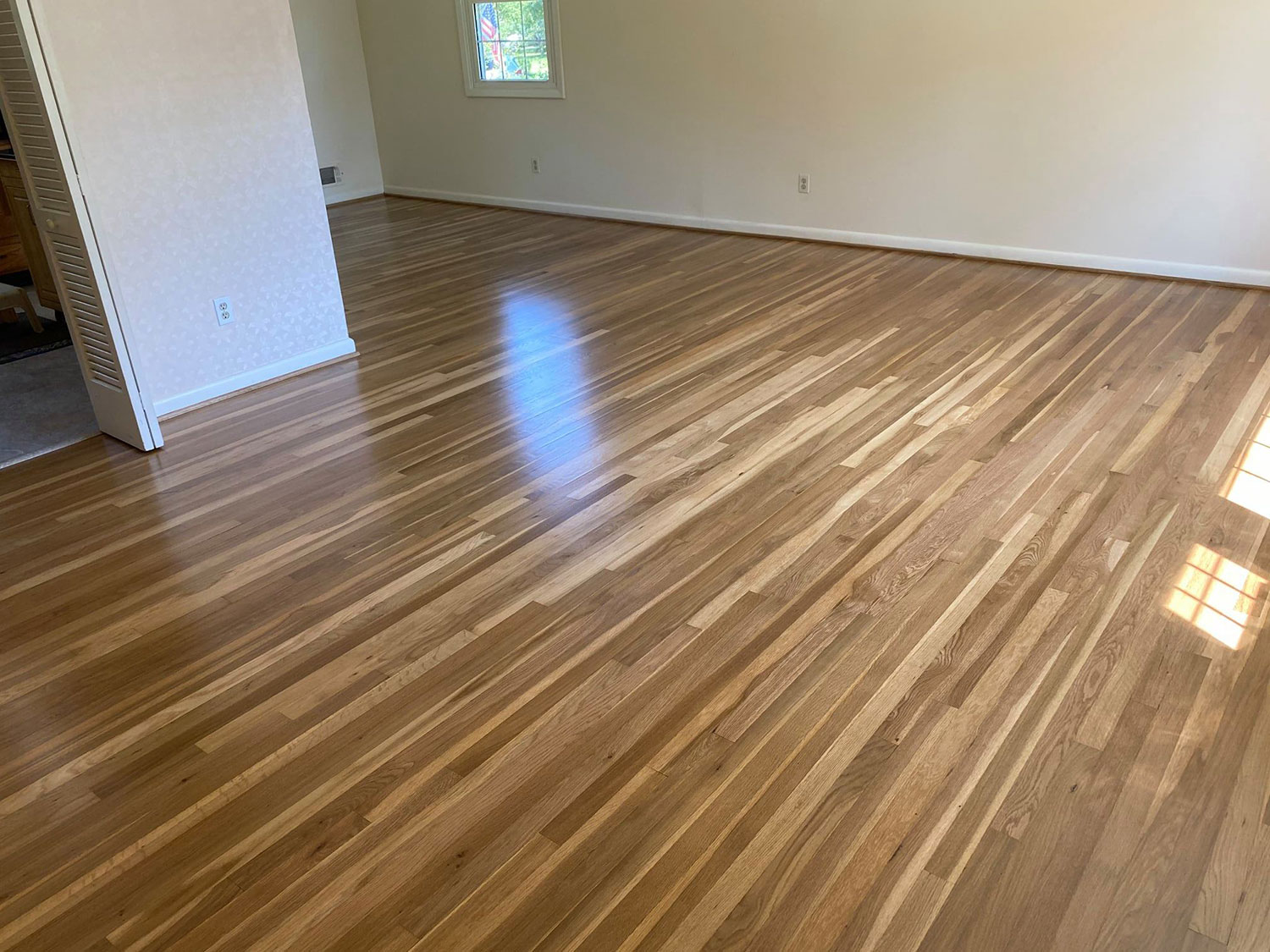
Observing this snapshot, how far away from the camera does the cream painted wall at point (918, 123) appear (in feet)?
16.2

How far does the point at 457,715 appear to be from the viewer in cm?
220

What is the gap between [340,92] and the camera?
855 cm

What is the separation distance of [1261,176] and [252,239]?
4.90 metres

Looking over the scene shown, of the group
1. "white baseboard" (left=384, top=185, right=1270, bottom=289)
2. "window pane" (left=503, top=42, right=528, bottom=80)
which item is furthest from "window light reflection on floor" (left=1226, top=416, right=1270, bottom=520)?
"window pane" (left=503, top=42, right=528, bottom=80)

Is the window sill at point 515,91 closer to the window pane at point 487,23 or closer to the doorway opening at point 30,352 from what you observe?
the window pane at point 487,23

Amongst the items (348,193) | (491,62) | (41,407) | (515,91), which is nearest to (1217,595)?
(41,407)

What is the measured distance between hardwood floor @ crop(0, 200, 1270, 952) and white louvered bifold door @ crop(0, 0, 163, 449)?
Result: 0.23 m

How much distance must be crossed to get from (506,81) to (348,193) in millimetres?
1956

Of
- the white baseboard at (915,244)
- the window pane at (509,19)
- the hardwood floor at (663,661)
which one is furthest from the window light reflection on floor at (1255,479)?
the window pane at (509,19)

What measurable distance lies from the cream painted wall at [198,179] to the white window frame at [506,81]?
3673 mm

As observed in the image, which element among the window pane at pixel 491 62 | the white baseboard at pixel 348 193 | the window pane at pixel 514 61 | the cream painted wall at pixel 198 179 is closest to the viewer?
the cream painted wall at pixel 198 179

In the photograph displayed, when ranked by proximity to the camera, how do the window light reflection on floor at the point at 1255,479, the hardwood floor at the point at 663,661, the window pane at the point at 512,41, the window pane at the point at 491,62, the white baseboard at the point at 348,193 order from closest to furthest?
1. the hardwood floor at the point at 663,661
2. the window light reflection on floor at the point at 1255,479
3. the window pane at the point at 512,41
4. the window pane at the point at 491,62
5. the white baseboard at the point at 348,193

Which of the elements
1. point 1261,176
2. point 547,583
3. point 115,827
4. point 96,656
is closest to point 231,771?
point 115,827

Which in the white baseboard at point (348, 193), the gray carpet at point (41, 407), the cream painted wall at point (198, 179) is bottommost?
the gray carpet at point (41, 407)
